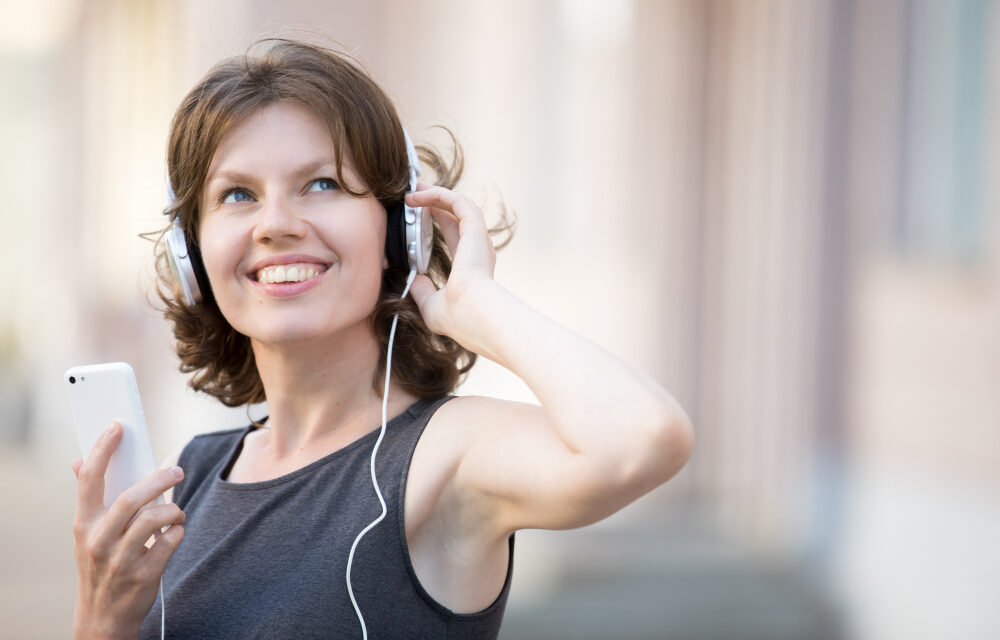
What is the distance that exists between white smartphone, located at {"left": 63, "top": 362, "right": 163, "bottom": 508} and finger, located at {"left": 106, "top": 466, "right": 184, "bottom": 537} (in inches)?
4.2

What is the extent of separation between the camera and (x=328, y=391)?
1.43 meters

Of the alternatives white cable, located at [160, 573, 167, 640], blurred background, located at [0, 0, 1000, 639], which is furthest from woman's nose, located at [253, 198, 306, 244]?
blurred background, located at [0, 0, 1000, 639]

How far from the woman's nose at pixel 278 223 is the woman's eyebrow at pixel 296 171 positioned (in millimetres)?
42

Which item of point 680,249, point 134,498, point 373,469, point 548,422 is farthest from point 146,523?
point 680,249

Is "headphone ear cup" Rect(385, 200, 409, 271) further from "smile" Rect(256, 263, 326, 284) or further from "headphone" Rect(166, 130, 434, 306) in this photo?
"smile" Rect(256, 263, 326, 284)

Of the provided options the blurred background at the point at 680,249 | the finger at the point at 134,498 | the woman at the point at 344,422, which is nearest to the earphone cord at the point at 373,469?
the woman at the point at 344,422

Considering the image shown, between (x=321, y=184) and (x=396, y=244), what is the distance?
0.45 ft

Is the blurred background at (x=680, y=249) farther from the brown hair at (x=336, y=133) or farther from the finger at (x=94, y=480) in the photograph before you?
the finger at (x=94, y=480)

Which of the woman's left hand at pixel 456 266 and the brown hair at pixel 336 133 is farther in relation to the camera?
the brown hair at pixel 336 133

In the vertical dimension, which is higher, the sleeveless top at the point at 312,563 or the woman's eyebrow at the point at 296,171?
the woman's eyebrow at the point at 296,171

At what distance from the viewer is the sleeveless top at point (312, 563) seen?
1185mm

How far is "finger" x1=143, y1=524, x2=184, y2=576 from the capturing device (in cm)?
121

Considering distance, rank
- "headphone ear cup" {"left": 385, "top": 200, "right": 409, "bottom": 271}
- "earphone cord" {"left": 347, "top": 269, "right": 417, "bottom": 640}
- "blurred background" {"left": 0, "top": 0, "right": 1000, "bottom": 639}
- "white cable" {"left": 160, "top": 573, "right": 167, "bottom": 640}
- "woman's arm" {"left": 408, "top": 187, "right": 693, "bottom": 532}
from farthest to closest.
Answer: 1. "blurred background" {"left": 0, "top": 0, "right": 1000, "bottom": 639}
2. "headphone ear cup" {"left": 385, "top": 200, "right": 409, "bottom": 271}
3. "white cable" {"left": 160, "top": 573, "right": 167, "bottom": 640}
4. "earphone cord" {"left": 347, "top": 269, "right": 417, "bottom": 640}
5. "woman's arm" {"left": 408, "top": 187, "right": 693, "bottom": 532}

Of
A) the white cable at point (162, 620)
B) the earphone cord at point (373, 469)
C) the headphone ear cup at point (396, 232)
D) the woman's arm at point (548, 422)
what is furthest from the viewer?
the headphone ear cup at point (396, 232)
